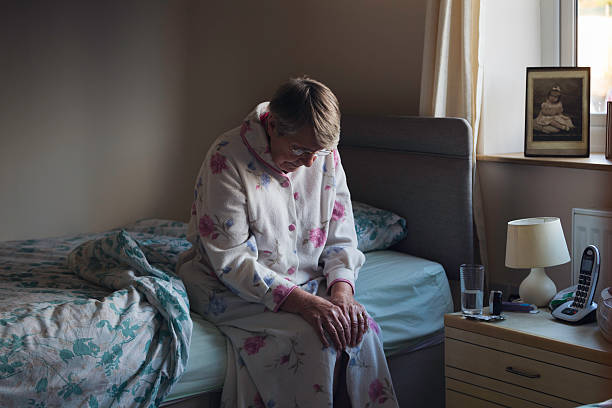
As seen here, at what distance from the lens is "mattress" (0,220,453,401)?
1785mm

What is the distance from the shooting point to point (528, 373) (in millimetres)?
1800

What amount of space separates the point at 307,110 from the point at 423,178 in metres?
0.83

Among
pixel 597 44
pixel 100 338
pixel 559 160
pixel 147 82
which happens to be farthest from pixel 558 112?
pixel 147 82

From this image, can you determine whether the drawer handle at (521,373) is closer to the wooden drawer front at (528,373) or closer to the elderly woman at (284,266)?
the wooden drawer front at (528,373)

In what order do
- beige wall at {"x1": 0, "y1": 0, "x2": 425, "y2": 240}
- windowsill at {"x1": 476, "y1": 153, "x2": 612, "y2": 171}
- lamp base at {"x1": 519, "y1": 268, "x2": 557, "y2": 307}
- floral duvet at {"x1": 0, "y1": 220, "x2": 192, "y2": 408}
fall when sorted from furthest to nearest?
beige wall at {"x1": 0, "y1": 0, "x2": 425, "y2": 240} → windowsill at {"x1": 476, "y1": 153, "x2": 612, "y2": 171} → lamp base at {"x1": 519, "y1": 268, "x2": 557, "y2": 307} → floral duvet at {"x1": 0, "y1": 220, "x2": 192, "y2": 408}

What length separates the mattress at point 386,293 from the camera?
179cm

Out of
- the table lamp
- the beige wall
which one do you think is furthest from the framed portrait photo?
the beige wall

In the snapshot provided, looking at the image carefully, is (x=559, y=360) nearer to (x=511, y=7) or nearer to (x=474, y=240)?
(x=474, y=240)

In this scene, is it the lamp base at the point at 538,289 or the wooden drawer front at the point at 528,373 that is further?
the lamp base at the point at 538,289

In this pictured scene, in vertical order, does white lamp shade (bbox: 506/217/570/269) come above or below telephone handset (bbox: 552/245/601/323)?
above

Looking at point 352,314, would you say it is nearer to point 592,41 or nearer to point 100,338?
point 100,338

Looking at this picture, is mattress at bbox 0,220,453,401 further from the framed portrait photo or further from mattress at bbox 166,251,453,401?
the framed portrait photo

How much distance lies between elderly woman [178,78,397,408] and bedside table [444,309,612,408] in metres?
0.25

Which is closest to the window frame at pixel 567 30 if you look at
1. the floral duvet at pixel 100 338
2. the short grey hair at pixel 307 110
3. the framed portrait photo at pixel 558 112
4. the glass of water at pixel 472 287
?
the framed portrait photo at pixel 558 112
